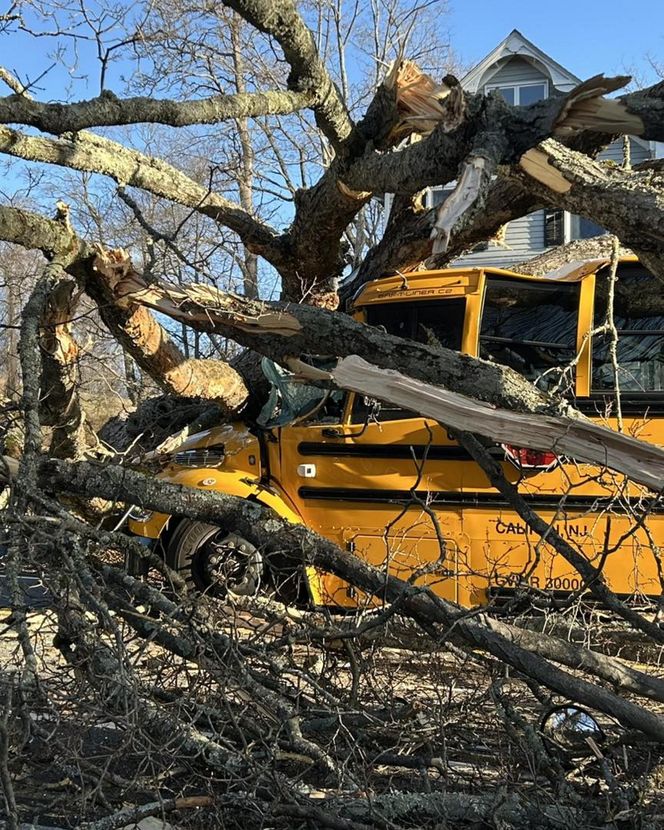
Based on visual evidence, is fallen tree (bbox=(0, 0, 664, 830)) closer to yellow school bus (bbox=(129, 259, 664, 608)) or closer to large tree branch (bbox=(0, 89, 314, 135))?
large tree branch (bbox=(0, 89, 314, 135))

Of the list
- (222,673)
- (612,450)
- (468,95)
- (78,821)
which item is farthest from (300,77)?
(78,821)

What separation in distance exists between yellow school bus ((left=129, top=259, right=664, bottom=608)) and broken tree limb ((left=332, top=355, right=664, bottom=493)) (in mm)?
1071

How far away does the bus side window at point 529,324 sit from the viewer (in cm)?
527

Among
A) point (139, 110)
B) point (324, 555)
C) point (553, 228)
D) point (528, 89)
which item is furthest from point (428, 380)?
point (528, 89)

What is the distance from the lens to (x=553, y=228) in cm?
1884

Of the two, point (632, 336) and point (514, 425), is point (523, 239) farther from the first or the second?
point (514, 425)

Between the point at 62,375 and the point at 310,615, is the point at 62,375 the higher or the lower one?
the higher one

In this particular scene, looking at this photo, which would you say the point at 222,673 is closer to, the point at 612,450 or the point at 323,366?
the point at 612,450

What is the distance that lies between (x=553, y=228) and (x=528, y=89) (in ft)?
10.8

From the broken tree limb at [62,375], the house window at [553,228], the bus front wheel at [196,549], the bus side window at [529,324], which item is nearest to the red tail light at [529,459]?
the bus side window at [529,324]

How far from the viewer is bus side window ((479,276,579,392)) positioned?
17.3 ft

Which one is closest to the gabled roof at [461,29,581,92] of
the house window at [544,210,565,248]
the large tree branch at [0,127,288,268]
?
the house window at [544,210,565,248]

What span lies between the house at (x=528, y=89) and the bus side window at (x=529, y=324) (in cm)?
1327

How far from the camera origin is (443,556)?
3953 mm
